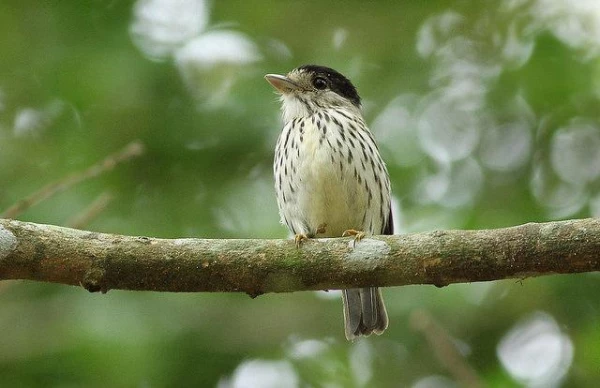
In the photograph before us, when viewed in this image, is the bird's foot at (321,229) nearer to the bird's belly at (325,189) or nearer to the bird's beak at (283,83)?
the bird's belly at (325,189)

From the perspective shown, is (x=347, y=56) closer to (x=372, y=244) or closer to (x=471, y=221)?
(x=471, y=221)

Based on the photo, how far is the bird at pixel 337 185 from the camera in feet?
15.1

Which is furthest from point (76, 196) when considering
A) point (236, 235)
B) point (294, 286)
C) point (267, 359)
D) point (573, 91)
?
point (573, 91)

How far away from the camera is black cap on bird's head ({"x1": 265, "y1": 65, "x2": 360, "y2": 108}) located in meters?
Result: 5.29

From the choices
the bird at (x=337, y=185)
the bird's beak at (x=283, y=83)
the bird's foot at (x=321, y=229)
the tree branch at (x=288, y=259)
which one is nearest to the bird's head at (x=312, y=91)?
the bird's beak at (x=283, y=83)

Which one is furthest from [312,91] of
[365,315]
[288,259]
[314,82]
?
[288,259]

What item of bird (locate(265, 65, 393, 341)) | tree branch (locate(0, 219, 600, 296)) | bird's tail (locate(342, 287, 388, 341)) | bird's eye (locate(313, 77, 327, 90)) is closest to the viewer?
tree branch (locate(0, 219, 600, 296))

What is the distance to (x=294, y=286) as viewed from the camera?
3197 mm

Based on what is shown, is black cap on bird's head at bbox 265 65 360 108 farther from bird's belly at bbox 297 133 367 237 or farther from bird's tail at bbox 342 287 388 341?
bird's tail at bbox 342 287 388 341

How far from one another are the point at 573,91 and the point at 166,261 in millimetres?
3496

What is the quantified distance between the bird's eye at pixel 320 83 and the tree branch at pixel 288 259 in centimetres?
224

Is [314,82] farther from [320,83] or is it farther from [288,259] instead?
[288,259]

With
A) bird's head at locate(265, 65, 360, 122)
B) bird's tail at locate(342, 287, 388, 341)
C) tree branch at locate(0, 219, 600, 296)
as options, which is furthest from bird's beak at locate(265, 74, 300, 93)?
tree branch at locate(0, 219, 600, 296)

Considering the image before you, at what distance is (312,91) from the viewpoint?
17.4 ft
